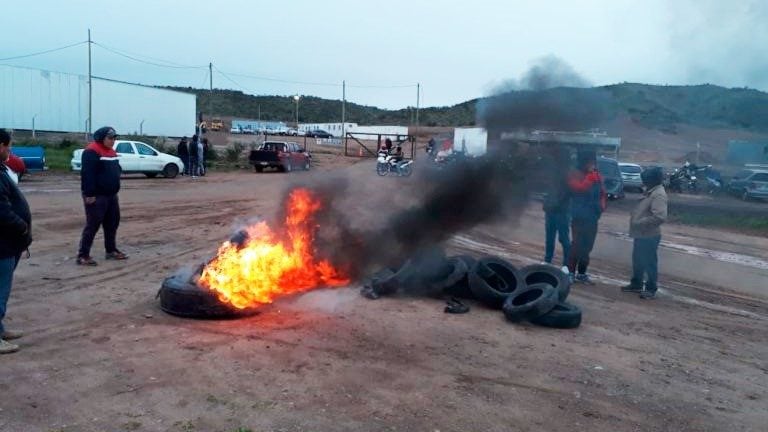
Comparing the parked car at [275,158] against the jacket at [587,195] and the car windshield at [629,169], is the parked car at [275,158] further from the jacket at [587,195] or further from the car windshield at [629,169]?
the jacket at [587,195]

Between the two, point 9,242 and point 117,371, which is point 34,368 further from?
point 9,242

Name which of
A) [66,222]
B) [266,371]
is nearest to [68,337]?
[266,371]

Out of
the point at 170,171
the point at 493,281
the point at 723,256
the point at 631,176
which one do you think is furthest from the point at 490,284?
the point at 631,176

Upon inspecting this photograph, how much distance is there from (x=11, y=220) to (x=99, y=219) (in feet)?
11.5

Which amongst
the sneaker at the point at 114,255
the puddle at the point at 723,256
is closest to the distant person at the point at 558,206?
the puddle at the point at 723,256

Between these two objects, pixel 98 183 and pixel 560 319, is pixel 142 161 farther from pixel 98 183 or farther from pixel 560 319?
pixel 560 319

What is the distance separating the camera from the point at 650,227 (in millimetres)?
8805

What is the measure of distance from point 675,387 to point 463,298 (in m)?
2.99

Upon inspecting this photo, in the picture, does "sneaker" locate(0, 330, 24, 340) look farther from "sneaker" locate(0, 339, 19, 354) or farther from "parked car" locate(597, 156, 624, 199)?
"parked car" locate(597, 156, 624, 199)

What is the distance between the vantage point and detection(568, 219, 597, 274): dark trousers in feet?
30.8

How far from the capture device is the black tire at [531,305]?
23.2 ft

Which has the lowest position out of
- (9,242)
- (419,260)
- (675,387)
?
(675,387)

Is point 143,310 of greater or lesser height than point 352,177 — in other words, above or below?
below

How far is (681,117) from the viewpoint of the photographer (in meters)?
18.1
